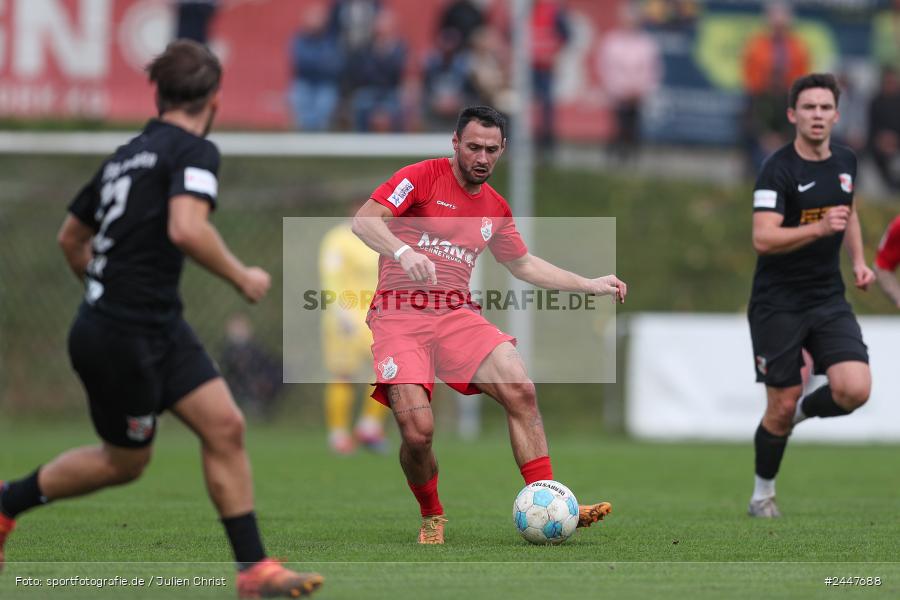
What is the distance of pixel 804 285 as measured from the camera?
8.30m

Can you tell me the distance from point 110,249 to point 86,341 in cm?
37

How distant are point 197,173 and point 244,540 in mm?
1455

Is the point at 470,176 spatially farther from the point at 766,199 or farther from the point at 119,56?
the point at 119,56

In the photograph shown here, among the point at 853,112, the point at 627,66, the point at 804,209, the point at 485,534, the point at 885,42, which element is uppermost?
the point at 885,42

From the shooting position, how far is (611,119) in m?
19.8

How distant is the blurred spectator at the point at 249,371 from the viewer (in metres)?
17.3

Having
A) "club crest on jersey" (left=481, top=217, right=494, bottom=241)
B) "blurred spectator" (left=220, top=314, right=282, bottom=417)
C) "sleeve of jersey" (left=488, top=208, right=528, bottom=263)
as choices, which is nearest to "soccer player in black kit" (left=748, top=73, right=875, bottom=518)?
"sleeve of jersey" (left=488, top=208, right=528, bottom=263)

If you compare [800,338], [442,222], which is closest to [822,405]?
[800,338]

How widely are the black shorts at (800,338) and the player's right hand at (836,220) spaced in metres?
0.77

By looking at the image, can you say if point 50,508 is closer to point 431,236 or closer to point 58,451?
point 431,236

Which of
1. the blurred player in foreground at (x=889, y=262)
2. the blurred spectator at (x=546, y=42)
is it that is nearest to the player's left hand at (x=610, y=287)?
the blurred player in foreground at (x=889, y=262)

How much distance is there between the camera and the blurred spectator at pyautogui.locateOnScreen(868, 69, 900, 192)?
19969 mm

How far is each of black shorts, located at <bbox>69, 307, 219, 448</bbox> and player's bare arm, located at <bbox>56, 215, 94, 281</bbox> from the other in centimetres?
34

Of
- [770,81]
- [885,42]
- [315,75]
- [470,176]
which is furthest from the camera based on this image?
[885,42]
